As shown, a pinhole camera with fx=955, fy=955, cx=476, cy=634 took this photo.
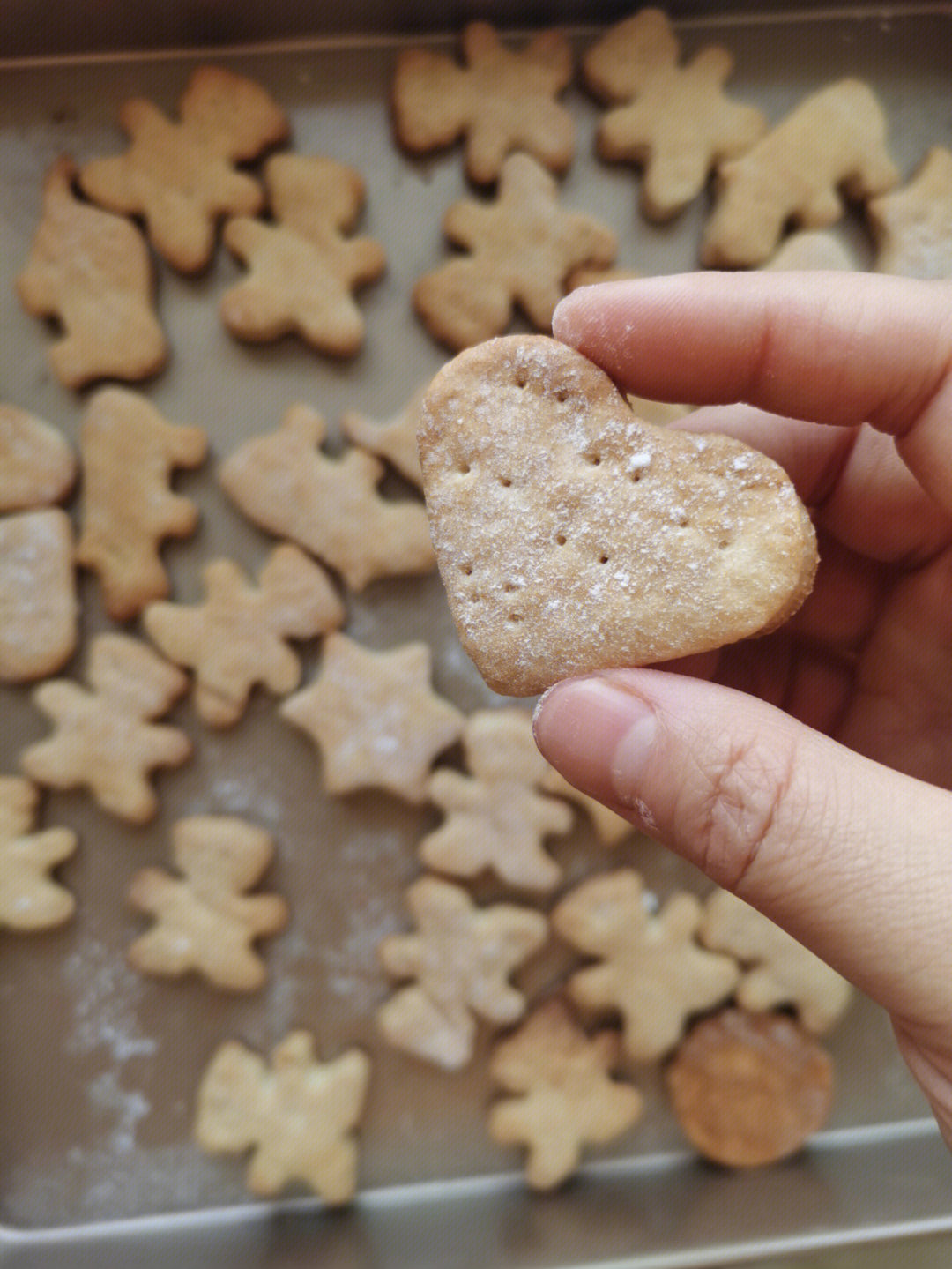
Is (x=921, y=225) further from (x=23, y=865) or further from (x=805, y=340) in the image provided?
(x=23, y=865)

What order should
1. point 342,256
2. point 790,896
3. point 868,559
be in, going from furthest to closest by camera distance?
point 342,256 < point 868,559 < point 790,896

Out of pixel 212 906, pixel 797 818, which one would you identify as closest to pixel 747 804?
pixel 797 818

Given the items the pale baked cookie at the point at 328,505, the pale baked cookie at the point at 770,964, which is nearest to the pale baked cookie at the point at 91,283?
the pale baked cookie at the point at 328,505

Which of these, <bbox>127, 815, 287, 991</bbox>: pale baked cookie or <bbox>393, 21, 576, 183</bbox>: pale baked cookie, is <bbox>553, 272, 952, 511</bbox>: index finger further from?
<bbox>127, 815, 287, 991</bbox>: pale baked cookie

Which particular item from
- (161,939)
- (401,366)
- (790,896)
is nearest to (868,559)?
(790,896)

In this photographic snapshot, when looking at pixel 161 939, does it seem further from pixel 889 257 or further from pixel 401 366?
pixel 889 257

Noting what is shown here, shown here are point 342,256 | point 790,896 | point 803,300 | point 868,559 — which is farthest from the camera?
point 342,256
